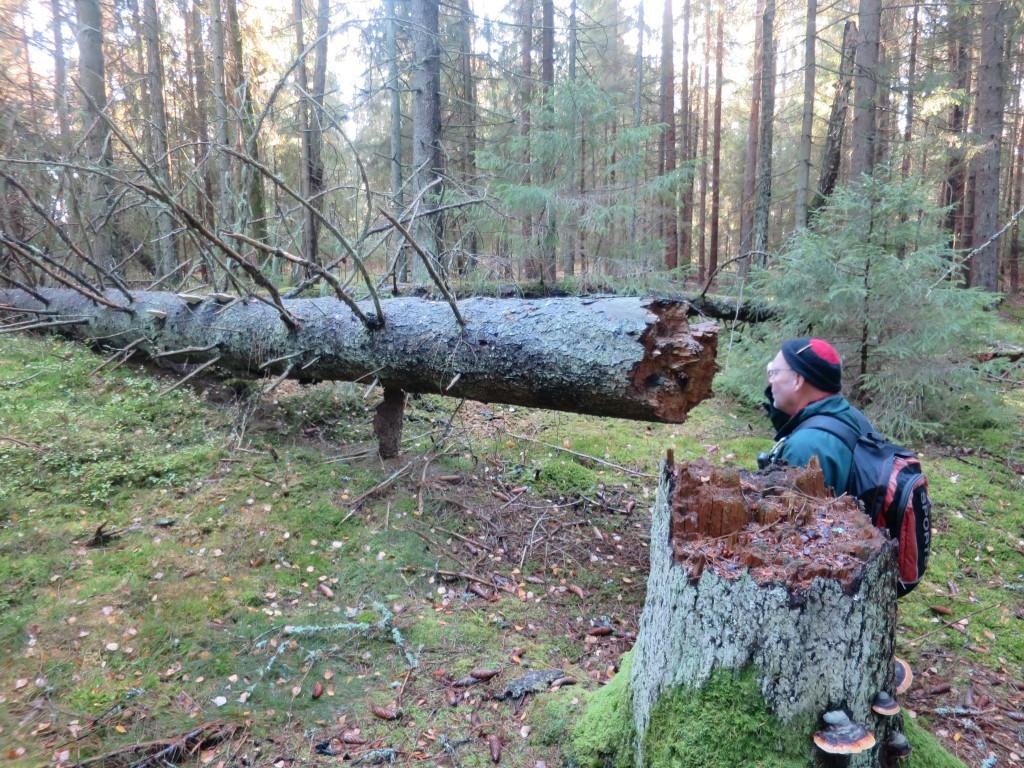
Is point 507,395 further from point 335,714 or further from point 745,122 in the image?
point 745,122

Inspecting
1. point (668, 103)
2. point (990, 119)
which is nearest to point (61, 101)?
point (668, 103)

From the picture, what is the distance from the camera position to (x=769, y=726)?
5.11 feet

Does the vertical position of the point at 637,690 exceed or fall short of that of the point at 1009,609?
it exceeds it

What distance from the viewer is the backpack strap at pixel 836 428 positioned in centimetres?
231

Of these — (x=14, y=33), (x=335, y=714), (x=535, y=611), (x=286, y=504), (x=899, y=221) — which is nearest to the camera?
(x=335, y=714)

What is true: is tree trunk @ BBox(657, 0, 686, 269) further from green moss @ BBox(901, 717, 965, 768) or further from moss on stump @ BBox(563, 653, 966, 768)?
moss on stump @ BBox(563, 653, 966, 768)

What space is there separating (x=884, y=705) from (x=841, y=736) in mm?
213

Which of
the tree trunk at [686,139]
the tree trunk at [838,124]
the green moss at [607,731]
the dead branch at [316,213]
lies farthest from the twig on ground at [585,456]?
the tree trunk at [686,139]

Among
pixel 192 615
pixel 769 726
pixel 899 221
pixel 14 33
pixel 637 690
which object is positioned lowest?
pixel 192 615

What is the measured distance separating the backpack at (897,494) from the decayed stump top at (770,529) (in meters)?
0.36

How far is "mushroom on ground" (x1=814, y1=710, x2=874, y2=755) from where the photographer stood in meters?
1.44

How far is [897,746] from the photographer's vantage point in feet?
5.55

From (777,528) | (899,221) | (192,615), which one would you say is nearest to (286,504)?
(192,615)

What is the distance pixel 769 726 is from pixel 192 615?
2.80m
